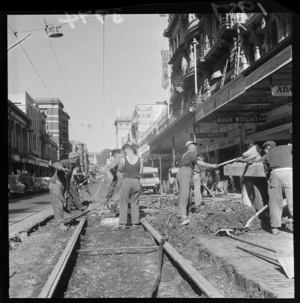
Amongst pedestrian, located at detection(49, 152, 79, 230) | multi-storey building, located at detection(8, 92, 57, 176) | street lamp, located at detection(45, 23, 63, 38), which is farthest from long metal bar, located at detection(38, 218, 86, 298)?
multi-storey building, located at detection(8, 92, 57, 176)

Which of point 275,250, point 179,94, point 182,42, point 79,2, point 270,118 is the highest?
point 182,42

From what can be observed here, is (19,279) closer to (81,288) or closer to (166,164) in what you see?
(81,288)

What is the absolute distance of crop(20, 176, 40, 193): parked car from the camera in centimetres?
2700

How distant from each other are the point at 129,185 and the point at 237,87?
4.88 m

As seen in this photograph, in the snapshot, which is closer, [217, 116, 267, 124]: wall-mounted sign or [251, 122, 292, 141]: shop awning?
[217, 116, 267, 124]: wall-mounted sign

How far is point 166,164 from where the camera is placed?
934 inches

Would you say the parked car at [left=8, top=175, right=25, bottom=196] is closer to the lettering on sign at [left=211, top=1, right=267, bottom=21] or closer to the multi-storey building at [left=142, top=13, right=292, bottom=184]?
the multi-storey building at [left=142, top=13, right=292, bottom=184]

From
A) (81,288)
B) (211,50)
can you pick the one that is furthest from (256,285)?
(211,50)

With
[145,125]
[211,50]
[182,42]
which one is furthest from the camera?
[145,125]

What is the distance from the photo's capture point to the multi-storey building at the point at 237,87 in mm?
8512

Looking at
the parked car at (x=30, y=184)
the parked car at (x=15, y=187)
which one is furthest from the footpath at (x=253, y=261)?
the parked car at (x=30, y=184)

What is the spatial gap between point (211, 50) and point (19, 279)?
1903cm

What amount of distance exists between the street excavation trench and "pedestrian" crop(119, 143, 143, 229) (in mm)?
270

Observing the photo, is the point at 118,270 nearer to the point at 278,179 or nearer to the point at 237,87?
the point at 278,179
